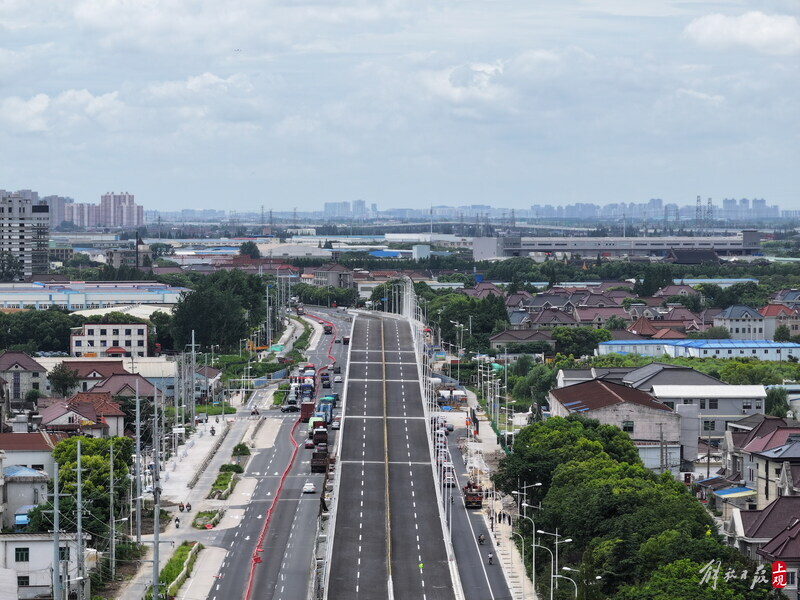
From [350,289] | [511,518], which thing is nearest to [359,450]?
[511,518]

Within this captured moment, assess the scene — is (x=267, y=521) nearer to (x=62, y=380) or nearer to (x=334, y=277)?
(x=62, y=380)

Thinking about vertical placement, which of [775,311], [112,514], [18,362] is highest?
[775,311]

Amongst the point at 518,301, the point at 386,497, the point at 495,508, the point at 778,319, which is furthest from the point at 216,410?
the point at 518,301

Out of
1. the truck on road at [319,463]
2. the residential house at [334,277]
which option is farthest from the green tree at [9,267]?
the truck on road at [319,463]

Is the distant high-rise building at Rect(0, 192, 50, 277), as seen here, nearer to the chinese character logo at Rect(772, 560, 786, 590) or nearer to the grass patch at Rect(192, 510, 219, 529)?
the grass patch at Rect(192, 510, 219, 529)

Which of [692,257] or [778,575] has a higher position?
[692,257]

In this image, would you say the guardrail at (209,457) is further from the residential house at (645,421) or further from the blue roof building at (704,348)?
the blue roof building at (704,348)

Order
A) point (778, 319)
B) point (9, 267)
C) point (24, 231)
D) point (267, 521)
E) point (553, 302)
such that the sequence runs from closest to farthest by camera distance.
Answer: point (267, 521), point (778, 319), point (553, 302), point (9, 267), point (24, 231)

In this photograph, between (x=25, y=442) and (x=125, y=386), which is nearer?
(x=25, y=442)
